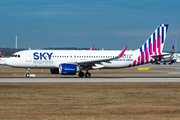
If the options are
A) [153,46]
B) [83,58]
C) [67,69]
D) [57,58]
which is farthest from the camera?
[153,46]

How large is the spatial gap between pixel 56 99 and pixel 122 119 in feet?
23.0

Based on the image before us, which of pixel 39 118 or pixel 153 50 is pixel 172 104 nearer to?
pixel 39 118

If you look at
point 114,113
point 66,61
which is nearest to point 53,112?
point 114,113

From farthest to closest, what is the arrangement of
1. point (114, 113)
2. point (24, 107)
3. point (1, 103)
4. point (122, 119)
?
point (1, 103) → point (24, 107) → point (114, 113) → point (122, 119)

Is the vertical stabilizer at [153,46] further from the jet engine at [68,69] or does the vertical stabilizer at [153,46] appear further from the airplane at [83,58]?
the jet engine at [68,69]

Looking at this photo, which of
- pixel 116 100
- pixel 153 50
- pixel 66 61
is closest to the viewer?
pixel 116 100

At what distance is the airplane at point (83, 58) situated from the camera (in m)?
38.2

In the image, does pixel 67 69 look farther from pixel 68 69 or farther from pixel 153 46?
pixel 153 46

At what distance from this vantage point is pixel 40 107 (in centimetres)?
1608

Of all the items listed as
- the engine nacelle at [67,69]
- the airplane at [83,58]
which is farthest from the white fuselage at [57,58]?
the engine nacelle at [67,69]

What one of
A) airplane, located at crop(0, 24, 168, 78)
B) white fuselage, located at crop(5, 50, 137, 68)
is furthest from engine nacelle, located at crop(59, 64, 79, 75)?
white fuselage, located at crop(5, 50, 137, 68)

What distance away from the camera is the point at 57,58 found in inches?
1551

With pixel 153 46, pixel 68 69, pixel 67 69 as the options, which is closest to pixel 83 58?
pixel 68 69

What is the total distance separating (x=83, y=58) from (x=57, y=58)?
12.1 ft
